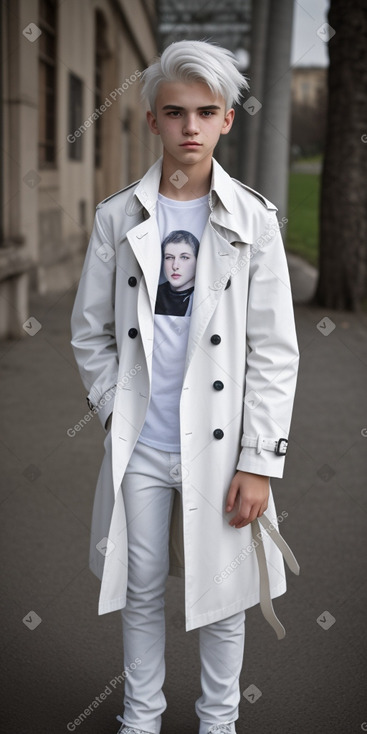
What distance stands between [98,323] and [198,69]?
739 millimetres

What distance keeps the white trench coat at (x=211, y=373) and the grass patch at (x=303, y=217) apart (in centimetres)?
1558

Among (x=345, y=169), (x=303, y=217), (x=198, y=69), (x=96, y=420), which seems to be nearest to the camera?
(x=198, y=69)

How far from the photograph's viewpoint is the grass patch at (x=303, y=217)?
20156 millimetres

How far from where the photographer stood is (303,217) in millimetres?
26016

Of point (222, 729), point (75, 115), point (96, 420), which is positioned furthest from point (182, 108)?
point (75, 115)

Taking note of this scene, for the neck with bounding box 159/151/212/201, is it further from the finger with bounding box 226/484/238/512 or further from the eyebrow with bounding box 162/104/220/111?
the finger with bounding box 226/484/238/512

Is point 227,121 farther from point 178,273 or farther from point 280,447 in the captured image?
point 280,447

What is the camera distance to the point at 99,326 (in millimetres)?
2596

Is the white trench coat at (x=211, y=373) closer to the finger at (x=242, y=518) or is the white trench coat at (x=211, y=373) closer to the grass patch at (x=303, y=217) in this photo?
the finger at (x=242, y=518)

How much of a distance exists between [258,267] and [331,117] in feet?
29.3

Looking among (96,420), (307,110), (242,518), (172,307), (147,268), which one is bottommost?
(307,110)

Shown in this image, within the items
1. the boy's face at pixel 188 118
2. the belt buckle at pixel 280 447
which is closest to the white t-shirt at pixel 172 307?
the boy's face at pixel 188 118

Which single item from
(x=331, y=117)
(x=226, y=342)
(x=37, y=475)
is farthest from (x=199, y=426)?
(x=331, y=117)

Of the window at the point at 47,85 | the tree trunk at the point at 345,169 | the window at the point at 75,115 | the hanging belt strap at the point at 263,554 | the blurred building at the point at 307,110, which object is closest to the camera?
the hanging belt strap at the point at 263,554
